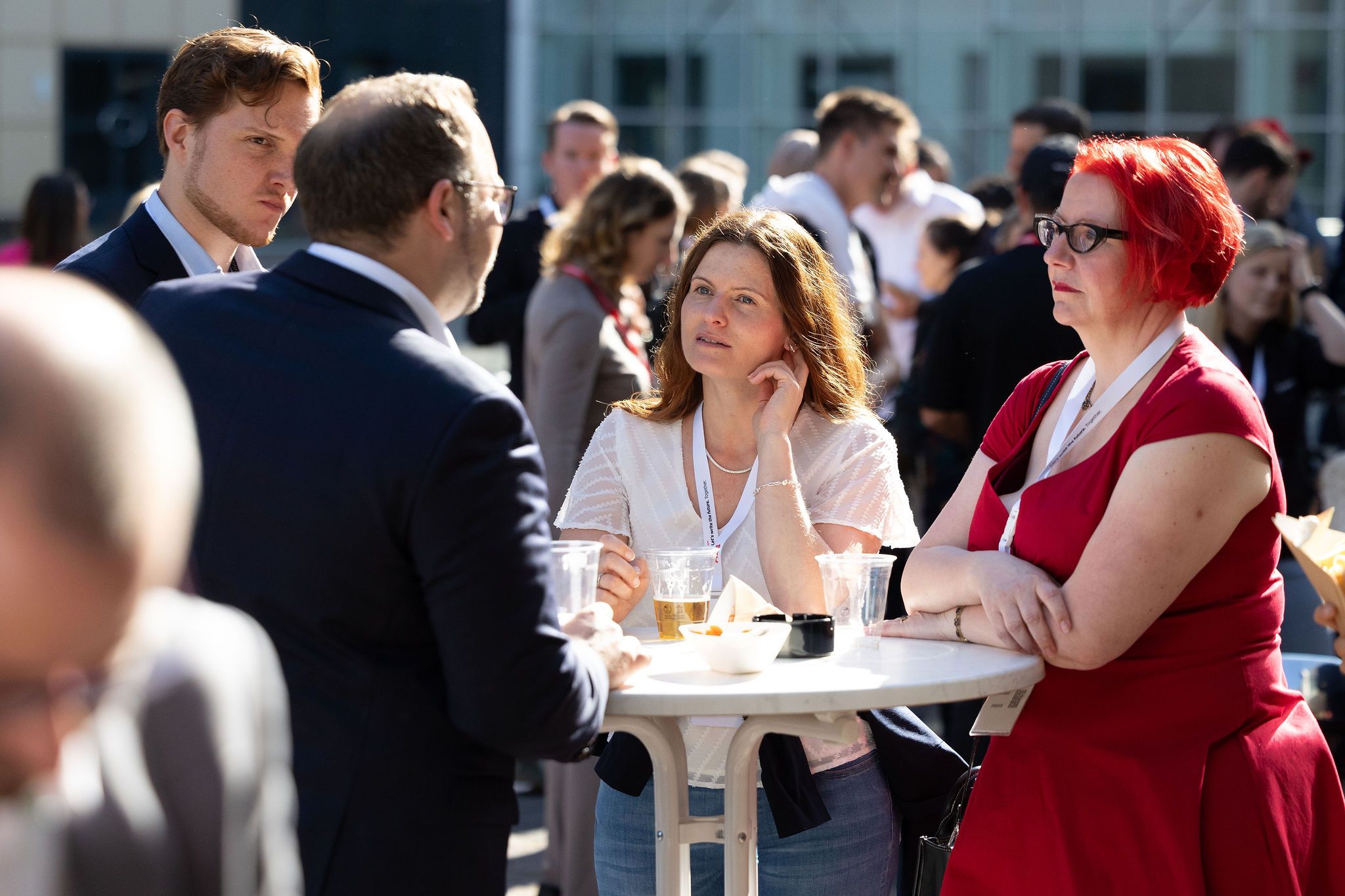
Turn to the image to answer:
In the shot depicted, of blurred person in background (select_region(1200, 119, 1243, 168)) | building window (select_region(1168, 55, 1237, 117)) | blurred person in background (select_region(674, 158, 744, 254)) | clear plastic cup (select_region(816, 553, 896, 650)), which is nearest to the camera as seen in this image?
clear plastic cup (select_region(816, 553, 896, 650))

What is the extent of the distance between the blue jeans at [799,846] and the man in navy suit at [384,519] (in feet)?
2.71

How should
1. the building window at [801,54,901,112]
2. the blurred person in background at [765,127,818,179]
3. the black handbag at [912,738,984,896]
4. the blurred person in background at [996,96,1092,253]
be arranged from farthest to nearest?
the building window at [801,54,901,112] < the blurred person in background at [765,127,818,179] < the blurred person in background at [996,96,1092,253] < the black handbag at [912,738,984,896]

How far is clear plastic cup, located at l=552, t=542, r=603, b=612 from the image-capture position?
7.23 ft

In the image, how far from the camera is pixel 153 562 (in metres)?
0.96

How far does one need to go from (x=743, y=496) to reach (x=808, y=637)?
22.0 inches

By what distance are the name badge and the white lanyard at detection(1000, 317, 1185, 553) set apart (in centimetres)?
26

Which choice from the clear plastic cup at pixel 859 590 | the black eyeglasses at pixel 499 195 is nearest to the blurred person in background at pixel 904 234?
the clear plastic cup at pixel 859 590

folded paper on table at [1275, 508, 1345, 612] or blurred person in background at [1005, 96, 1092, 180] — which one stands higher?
blurred person in background at [1005, 96, 1092, 180]

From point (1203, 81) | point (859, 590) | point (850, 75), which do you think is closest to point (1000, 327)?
point (859, 590)

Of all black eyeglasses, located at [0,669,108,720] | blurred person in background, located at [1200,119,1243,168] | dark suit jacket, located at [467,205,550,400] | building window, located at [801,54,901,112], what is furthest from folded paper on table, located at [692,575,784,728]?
building window, located at [801,54,901,112]

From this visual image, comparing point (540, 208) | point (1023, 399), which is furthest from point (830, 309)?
point (540, 208)

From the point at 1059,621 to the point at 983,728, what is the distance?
253mm

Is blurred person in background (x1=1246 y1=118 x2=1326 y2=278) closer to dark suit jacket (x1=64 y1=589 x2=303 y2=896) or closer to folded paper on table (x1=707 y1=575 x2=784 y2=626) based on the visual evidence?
folded paper on table (x1=707 y1=575 x2=784 y2=626)

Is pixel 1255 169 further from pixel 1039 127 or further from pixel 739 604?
pixel 739 604
